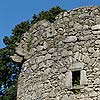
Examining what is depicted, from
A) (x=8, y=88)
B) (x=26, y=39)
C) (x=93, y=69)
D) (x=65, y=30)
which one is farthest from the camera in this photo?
(x=8, y=88)

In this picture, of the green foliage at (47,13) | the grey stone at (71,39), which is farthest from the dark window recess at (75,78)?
the green foliage at (47,13)

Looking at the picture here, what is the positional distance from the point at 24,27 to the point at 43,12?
1698 mm

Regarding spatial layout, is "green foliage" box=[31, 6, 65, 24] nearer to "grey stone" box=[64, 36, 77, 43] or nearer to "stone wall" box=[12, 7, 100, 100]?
"stone wall" box=[12, 7, 100, 100]

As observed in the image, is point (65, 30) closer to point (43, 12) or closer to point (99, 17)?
point (99, 17)

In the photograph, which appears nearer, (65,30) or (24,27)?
(65,30)

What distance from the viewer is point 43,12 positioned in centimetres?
2364

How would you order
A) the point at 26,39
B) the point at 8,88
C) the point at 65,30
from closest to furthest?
the point at 65,30, the point at 26,39, the point at 8,88

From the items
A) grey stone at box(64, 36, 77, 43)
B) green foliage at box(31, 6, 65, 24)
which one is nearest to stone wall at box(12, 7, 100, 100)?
grey stone at box(64, 36, 77, 43)

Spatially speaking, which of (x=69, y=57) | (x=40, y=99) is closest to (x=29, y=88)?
(x=40, y=99)

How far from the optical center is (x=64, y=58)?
7773 mm

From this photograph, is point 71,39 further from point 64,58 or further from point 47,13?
point 47,13

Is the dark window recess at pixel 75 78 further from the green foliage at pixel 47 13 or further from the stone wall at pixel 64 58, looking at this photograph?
the green foliage at pixel 47 13

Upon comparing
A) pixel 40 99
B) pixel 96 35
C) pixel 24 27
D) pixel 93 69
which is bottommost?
pixel 40 99

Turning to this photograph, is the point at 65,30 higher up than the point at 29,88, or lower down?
higher up
